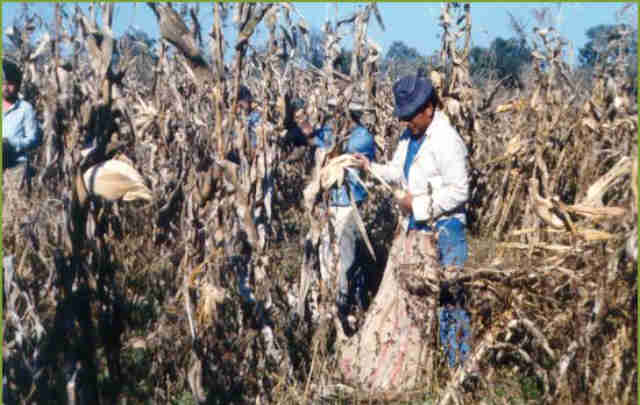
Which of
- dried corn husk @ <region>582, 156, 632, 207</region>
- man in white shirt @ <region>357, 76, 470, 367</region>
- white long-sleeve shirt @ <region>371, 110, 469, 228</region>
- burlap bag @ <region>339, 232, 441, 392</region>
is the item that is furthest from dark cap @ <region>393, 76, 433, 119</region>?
dried corn husk @ <region>582, 156, 632, 207</region>

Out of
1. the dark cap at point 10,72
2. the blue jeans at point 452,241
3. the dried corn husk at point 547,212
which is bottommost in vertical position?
the blue jeans at point 452,241

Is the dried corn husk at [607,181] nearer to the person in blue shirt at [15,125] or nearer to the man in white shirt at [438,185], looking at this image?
the man in white shirt at [438,185]

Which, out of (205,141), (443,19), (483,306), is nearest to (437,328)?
(483,306)

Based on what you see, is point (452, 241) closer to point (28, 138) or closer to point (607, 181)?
point (607, 181)

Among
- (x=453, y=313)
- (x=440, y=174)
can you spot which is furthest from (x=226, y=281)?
(x=440, y=174)

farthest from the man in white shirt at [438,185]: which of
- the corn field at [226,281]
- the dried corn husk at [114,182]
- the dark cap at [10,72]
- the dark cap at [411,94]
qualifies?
the dark cap at [10,72]

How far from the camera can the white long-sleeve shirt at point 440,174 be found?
2.89m

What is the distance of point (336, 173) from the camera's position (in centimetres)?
268

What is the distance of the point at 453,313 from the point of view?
9.28ft

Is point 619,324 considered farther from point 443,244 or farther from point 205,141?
point 205,141

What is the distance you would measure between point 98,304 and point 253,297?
0.63 metres

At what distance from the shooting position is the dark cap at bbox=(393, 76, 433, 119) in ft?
9.88

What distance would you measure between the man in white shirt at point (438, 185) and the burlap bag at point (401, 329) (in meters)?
0.07

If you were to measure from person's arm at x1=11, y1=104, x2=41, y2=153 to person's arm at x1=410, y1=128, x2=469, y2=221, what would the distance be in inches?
110
